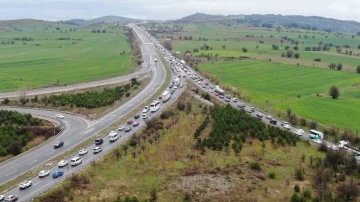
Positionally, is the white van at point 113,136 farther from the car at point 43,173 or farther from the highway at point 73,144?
the car at point 43,173

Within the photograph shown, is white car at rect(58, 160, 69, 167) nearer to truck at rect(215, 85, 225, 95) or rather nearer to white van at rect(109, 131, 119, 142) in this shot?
white van at rect(109, 131, 119, 142)

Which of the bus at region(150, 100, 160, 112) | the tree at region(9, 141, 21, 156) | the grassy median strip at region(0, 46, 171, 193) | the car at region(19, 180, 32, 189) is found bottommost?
the tree at region(9, 141, 21, 156)

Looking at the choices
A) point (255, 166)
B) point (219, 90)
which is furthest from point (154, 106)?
point (255, 166)

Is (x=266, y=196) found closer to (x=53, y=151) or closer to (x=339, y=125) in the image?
(x=53, y=151)

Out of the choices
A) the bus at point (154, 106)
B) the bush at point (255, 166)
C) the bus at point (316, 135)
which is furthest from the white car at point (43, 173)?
the bus at point (316, 135)

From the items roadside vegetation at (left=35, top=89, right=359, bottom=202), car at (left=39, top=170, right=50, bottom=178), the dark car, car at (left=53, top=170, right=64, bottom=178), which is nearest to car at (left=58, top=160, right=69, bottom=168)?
car at (left=53, top=170, right=64, bottom=178)

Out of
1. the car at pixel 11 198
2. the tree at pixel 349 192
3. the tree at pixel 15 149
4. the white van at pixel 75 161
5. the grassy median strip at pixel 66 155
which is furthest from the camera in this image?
the tree at pixel 15 149

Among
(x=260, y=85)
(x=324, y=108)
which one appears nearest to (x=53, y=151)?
(x=324, y=108)
